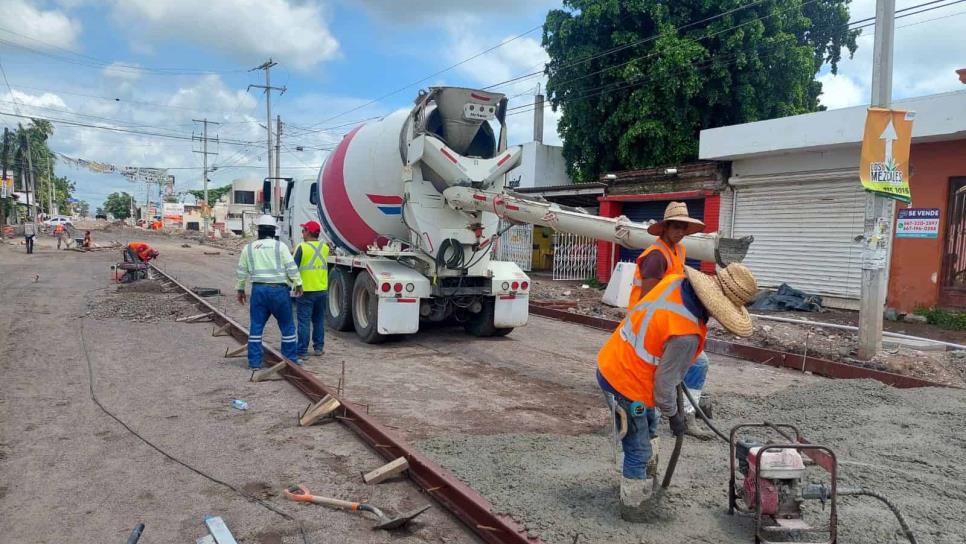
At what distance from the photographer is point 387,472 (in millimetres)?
4281

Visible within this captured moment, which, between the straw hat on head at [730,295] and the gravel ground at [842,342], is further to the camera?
the gravel ground at [842,342]

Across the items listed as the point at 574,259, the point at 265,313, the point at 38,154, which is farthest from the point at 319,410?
the point at 38,154

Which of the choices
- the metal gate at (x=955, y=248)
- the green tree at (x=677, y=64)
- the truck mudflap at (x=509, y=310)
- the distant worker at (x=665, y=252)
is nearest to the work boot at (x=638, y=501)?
the distant worker at (x=665, y=252)

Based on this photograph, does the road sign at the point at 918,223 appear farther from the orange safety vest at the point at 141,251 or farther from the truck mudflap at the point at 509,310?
the orange safety vest at the point at 141,251

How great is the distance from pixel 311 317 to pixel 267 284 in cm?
111

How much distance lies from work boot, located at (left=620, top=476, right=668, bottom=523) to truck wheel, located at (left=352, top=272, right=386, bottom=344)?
5.72m

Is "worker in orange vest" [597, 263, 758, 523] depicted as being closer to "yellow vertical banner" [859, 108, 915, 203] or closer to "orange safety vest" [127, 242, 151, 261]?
"yellow vertical banner" [859, 108, 915, 203]

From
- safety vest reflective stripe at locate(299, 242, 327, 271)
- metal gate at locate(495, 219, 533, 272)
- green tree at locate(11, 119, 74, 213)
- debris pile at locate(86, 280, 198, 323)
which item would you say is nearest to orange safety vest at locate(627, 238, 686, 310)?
safety vest reflective stripe at locate(299, 242, 327, 271)

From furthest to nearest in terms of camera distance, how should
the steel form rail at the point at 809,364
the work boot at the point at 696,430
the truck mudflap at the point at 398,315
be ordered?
the truck mudflap at the point at 398,315 → the steel form rail at the point at 809,364 → the work boot at the point at 696,430

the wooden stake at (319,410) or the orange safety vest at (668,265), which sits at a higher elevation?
the orange safety vest at (668,265)

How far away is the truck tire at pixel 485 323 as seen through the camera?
9.76 meters

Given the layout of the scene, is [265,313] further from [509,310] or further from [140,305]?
[140,305]

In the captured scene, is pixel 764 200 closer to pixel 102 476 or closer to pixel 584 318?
pixel 584 318

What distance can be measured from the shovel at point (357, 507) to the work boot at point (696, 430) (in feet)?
7.51
